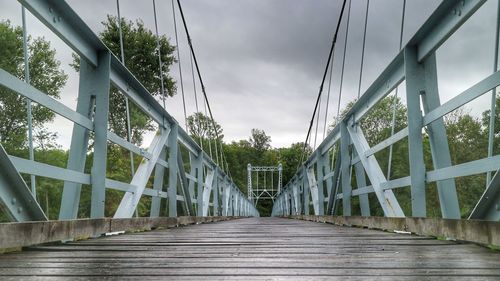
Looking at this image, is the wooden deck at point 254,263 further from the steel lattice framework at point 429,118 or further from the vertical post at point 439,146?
the vertical post at point 439,146

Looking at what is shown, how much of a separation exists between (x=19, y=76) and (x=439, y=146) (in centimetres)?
302

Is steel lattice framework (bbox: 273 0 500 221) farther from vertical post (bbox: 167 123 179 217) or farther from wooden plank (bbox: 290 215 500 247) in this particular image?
vertical post (bbox: 167 123 179 217)

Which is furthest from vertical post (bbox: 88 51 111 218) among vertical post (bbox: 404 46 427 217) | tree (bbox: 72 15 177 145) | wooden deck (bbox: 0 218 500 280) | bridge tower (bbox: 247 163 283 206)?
bridge tower (bbox: 247 163 283 206)

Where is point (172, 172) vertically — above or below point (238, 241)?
above

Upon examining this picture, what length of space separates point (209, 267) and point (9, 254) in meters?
0.66

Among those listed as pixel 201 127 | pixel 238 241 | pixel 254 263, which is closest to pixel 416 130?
pixel 238 241

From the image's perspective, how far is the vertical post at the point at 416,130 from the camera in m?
2.24

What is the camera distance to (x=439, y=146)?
6.94 ft

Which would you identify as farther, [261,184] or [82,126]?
[261,184]

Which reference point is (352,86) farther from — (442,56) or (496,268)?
(496,268)

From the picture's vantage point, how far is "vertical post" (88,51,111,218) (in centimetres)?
223

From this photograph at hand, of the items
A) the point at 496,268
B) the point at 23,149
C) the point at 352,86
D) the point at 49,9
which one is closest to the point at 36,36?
the point at 23,149

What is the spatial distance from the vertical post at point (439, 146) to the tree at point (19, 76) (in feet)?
7.71

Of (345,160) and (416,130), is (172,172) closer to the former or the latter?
(345,160)
